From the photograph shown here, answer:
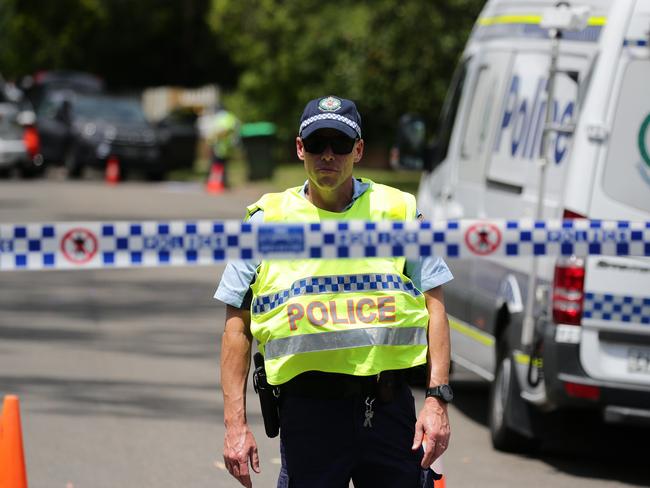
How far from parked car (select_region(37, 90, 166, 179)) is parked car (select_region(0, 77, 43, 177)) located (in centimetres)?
35

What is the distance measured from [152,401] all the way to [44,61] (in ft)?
158

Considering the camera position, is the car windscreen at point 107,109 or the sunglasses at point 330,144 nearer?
the sunglasses at point 330,144

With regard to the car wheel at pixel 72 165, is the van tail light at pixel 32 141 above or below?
above

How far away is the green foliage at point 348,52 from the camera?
3403cm

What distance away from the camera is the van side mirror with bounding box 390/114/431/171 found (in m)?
10.8

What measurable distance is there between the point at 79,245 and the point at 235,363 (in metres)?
0.70

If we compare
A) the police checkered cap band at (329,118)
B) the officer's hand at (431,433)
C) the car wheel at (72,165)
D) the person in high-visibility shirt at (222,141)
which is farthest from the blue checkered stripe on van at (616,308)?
the car wheel at (72,165)

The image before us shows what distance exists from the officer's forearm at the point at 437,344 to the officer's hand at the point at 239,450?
54cm

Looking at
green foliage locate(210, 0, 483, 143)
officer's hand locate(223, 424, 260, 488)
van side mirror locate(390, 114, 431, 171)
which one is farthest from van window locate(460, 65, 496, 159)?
green foliage locate(210, 0, 483, 143)

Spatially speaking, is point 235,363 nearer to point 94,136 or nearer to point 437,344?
point 437,344

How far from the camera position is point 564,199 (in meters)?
7.82

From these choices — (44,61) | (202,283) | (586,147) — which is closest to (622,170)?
(586,147)

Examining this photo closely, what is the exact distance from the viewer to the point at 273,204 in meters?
4.75

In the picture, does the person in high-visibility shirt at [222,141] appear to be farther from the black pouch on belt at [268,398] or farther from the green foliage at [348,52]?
the black pouch on belt at [268,398]
